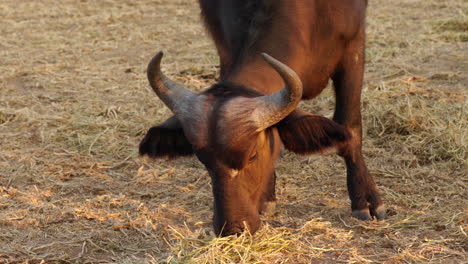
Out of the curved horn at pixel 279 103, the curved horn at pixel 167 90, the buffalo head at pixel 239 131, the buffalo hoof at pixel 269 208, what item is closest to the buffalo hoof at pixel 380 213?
the buffalo hoof at pixel 269 208

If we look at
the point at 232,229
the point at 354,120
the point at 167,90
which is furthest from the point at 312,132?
the point at 354,120

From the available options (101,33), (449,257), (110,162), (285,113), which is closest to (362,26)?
(285,113)

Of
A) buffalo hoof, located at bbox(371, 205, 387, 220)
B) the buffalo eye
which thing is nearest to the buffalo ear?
the buffalo eye

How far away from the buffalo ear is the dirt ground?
0.45 m

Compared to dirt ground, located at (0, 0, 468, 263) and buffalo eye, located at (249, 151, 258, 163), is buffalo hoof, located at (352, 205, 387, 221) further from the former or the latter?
buffalo eye, located at (249, 151, 258, 163)

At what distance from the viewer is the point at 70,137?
609 centimetres

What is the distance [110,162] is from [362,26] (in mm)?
2333

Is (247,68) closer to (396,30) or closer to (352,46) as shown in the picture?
(352,46)

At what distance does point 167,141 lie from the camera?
3.82 m

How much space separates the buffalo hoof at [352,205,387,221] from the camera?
436 cm

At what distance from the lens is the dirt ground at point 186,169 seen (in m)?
3.79

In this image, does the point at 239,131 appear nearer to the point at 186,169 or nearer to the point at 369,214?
the point at 369,214

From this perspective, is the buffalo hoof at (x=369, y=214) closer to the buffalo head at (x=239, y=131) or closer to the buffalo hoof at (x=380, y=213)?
the buffalo hoof at (x=380, y=213)

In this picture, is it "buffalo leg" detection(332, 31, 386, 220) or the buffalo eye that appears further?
"buffalo leg" detection(332, 31, 386, 220)
